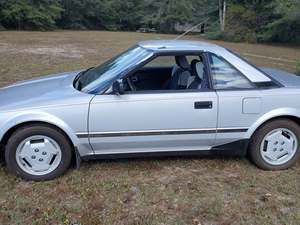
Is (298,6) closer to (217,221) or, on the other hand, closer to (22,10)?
(217,221)

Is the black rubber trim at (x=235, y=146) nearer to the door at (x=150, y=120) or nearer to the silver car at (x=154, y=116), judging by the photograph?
the silver car at (x=154, y=116)

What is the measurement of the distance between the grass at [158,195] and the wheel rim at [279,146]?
0.16 meters

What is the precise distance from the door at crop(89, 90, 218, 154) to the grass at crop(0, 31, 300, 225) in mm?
344

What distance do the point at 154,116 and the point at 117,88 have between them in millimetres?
478

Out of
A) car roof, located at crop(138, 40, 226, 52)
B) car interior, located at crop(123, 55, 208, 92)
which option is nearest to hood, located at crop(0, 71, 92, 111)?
car interior, located at crop(123, 55, 208, 92)

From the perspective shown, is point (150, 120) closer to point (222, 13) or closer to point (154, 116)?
point (154, 116)

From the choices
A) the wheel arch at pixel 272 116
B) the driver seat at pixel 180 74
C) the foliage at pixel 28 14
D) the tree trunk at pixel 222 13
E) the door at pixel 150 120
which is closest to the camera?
the door at pixel 150 120

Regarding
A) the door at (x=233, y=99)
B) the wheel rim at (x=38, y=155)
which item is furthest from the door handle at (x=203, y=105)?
the wheel rim at (x=38, y=155)

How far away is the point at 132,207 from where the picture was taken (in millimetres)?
3154

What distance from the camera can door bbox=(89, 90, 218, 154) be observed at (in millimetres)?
3488

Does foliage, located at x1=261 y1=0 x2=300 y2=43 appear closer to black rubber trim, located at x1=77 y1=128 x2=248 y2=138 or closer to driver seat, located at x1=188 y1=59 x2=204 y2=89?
driver seat, located at x1=188 y1=59 x2=204 y2=89

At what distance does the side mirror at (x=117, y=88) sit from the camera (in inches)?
135

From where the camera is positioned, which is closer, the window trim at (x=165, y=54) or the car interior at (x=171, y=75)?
the window trim at (x=165, y=54)

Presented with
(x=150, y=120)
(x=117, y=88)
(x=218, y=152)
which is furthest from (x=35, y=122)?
(x=218, y=152)
